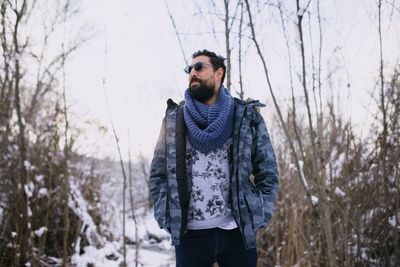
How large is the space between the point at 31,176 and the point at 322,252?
11.7ft

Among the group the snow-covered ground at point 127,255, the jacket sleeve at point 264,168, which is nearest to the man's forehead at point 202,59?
the jacket sleeve at point 264,168

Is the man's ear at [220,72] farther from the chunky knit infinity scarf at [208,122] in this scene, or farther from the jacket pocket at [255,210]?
the jacket pocket at [255,210]

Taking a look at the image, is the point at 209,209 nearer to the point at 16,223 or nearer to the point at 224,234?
the point at 224,234

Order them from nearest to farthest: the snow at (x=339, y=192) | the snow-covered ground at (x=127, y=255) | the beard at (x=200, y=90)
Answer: the beard at (x=200, y=90) → the snow at (x=339, y=192) → the snow-covered ground at (x=127, y=255)

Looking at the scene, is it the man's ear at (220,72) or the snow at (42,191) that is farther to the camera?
the snow at (42,191)

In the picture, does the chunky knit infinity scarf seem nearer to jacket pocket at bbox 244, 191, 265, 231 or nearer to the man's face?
the man's face

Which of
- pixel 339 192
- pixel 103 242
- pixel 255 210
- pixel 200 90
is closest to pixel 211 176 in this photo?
pixel 255 210

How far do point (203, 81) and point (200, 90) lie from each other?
0.05 m

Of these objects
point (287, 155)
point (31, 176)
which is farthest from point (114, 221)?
point (287, 155)

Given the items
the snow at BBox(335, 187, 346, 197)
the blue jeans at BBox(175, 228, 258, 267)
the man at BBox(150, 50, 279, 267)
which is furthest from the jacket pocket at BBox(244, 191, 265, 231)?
the snow at BBox(335, 187, 346, 197)

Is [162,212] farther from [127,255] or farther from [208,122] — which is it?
[127,255]

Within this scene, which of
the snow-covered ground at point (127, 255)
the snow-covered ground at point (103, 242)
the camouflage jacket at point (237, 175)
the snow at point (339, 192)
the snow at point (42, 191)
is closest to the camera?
the camouflage jacket at point (237, 175)

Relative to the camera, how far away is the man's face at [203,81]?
1.94 m

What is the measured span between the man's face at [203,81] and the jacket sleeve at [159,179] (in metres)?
0.23
